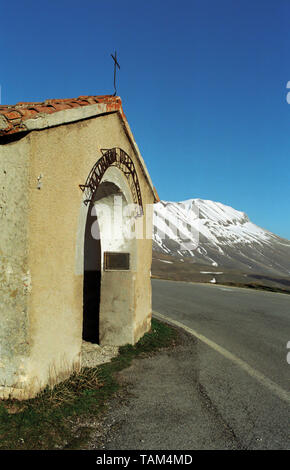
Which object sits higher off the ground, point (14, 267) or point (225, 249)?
point (225, 249)

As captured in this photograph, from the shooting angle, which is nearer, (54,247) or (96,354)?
(54,247)

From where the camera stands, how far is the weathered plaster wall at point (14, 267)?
3.83 metres

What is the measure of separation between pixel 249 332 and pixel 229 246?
170999mm

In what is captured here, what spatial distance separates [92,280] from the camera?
7133 mm

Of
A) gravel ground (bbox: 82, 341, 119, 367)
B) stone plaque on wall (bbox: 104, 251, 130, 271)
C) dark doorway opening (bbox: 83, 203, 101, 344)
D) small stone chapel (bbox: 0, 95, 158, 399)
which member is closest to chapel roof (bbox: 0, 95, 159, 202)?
small stone chapel (bbox: 0, 95, 158, 399)

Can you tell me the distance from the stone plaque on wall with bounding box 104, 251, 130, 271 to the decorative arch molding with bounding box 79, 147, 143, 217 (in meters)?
1.02

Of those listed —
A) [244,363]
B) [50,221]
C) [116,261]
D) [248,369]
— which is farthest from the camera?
[116,261]

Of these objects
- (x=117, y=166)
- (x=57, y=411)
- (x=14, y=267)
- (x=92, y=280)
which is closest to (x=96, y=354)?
(x=92, y=280)

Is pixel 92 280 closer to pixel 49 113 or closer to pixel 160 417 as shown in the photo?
pixel 160 417

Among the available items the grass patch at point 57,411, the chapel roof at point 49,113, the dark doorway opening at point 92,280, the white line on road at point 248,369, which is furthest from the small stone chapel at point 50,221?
the white line on road at point 248,369

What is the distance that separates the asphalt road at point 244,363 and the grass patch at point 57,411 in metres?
1.50

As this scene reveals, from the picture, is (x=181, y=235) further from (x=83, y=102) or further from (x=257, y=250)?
(x=83, y=102)

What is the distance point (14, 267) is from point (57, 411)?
173cm

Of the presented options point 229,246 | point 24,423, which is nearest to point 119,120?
point 24,423
